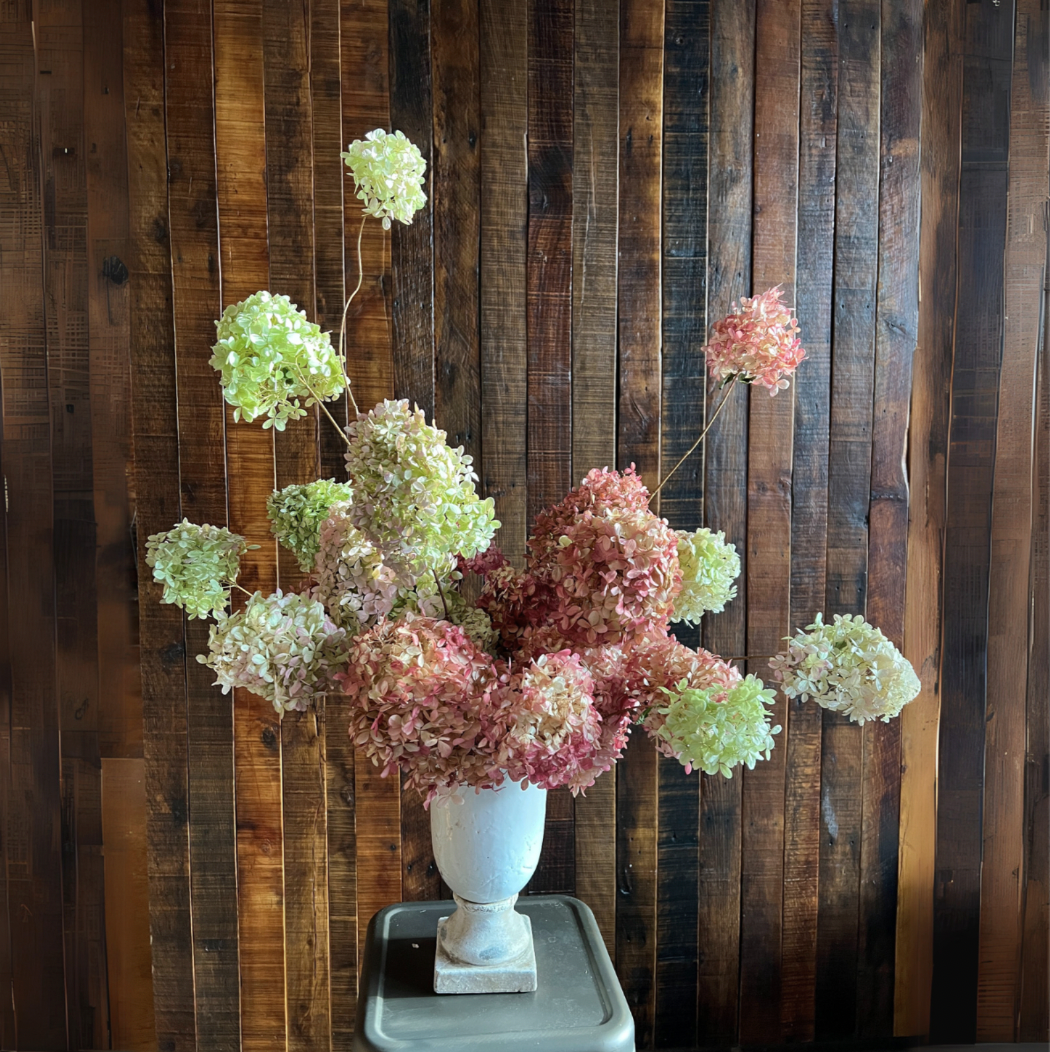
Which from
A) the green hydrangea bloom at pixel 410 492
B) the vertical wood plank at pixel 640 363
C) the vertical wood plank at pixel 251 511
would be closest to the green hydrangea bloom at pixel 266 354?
Result: the green hydrangea bloom at pixel 410 492

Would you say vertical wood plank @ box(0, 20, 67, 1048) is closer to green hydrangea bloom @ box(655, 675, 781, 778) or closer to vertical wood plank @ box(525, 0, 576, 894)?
vertical wood plank @ box(525, 0, 576, 894)

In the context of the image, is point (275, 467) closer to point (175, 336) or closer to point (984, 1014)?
point (175, 336)

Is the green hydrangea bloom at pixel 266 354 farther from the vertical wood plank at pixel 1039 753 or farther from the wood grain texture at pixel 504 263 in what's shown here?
the vertical wood plank at pixel 1039 753

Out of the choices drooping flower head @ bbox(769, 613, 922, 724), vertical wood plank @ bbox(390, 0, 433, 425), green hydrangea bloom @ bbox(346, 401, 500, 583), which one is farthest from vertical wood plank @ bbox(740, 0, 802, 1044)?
green hydrangea bloom @ bbox(346, 401, 500, 583)

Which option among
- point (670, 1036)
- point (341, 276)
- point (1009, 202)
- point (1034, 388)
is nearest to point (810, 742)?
point (670, 1036)

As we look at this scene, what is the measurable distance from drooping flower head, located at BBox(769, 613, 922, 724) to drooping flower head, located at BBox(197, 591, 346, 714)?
0.54 meters

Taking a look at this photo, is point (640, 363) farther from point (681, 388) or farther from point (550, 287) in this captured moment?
point (550, 287)

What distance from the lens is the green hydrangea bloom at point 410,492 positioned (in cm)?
96

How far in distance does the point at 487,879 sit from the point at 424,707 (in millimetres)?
360

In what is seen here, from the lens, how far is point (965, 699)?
197 centimetres

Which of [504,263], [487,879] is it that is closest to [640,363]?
[504,263]

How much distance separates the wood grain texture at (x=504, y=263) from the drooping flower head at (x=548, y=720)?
34.5 inches

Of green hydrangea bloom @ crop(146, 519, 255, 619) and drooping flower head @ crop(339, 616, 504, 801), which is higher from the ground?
green hydrangea bloom @ crop(146, 519, 255, 619)

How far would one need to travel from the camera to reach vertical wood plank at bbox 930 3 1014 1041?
1887mm
